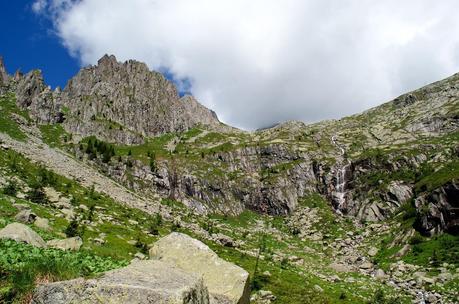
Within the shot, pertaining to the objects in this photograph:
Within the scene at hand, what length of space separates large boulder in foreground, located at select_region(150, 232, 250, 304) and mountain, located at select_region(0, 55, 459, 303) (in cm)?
2213

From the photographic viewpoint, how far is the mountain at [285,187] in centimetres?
6844

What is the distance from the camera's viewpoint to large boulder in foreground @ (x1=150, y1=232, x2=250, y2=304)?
19.0 metres

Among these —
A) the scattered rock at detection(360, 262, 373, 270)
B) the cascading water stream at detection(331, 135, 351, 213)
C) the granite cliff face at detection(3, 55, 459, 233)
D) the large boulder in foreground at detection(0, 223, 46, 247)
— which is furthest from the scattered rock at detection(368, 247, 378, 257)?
the large boulder in foreground at detection(0, 223, 46, 247)

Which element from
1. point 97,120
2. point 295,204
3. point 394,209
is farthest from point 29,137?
point 394,209

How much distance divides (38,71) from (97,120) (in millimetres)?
35631

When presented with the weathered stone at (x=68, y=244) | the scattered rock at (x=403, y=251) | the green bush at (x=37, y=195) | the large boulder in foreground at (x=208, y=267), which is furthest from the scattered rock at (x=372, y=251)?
the large boulder in foreground at (x=208, y=267)

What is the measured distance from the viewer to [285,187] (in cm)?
14300

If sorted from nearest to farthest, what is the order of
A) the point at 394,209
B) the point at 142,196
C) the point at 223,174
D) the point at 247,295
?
the point at 247,295, the point at 394,209, the point at 142,196, the point at 223,174

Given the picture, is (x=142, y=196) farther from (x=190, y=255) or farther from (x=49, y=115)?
(x=190, y=255)

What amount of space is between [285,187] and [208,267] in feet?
409

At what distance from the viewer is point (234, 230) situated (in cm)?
10881

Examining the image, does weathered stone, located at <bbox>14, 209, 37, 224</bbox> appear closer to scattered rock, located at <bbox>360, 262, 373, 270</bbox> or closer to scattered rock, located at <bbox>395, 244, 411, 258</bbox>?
scattered rock, located at <bbox>360, 262, 373, 270</bbox>

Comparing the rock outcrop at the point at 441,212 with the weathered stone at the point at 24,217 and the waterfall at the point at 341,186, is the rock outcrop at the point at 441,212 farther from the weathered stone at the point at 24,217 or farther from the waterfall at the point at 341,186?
the weathered stone at the point at 24,217

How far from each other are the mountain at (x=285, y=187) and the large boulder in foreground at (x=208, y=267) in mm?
22133
